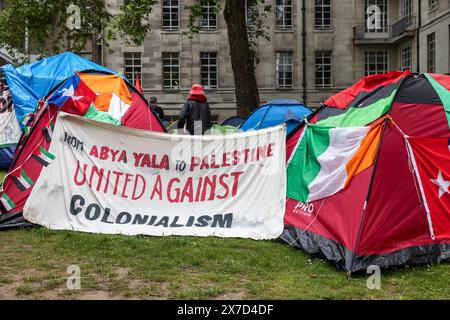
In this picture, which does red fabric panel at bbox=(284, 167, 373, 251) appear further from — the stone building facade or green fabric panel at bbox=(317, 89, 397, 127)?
the stone building facade

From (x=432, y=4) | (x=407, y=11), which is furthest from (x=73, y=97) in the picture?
(x=407, y=11)

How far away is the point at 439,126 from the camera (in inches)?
244

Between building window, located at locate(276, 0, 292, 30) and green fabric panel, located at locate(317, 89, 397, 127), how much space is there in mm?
28598

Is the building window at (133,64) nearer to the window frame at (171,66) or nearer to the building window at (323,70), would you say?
the window frame at (171,66)

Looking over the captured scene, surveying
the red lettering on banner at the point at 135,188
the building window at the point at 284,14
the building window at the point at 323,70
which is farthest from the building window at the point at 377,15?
the red lettering on banner at the point at 135,188

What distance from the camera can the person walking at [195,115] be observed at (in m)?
10.4

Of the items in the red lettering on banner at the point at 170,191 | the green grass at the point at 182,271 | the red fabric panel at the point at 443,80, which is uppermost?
the red fabric panel at the point at 443,80

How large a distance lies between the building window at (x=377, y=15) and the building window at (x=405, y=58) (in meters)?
1.87

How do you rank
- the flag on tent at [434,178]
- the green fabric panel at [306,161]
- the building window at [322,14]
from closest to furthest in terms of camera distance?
the flag on tent at [434,178]
the green fabric panel at [306,161]
the building window at [322,14]

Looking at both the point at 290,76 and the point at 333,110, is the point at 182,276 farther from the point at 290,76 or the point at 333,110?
the point at 290,76

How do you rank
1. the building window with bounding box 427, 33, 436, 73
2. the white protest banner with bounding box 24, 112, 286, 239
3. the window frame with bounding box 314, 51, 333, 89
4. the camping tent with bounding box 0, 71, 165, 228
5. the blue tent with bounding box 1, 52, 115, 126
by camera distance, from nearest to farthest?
the white protest banner with bounding box 24, 112, 286, 239 < the camping tent with bounding box 0, 71, 165, 228 < the blue tent with bounding box 1, 52, 115, 126 < the building window with bounding box 427, 33, 436, 73 < the window frame with bounding box 314, 51, 333, 89

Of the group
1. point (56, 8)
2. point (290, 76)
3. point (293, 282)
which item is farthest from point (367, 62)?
point (293, 282)

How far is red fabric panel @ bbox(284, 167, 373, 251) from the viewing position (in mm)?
5855

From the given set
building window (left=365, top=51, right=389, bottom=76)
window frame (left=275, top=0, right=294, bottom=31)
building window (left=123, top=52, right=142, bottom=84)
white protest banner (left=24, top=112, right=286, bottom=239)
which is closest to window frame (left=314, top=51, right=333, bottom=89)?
building window (left=365, top=51, right=389, bottom=76)
